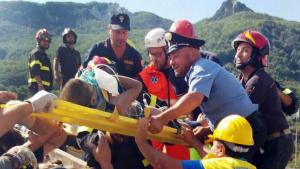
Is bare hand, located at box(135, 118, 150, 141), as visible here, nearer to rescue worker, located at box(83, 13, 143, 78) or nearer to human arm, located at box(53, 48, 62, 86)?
rescue worker, located at box(83, 13, 143, 78)

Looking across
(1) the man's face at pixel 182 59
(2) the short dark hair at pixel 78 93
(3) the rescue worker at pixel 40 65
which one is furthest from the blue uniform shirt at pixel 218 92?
(3) the rescue worker at pixel 40 65

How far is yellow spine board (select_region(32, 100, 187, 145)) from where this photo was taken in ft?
12.2

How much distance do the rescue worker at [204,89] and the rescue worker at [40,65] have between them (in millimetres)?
6603

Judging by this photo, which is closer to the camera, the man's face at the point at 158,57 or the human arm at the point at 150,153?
the human arm at the point at 150,153

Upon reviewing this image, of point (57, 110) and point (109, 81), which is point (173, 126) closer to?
point (109, 81)

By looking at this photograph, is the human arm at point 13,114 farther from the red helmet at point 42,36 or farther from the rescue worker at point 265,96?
the red helmet at point 42,36

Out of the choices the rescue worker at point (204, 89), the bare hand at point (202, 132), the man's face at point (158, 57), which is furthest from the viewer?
the man's face at point (158, 57)

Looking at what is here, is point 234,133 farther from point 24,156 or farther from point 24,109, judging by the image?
point 24,156

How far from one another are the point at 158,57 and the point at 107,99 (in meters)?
1.94

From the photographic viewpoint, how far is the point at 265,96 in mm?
4652

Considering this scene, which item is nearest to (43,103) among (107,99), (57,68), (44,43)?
(107,99)

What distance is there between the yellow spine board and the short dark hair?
205mm

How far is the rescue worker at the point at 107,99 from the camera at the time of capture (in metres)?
4.11

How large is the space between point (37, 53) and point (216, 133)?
7.50 metres
